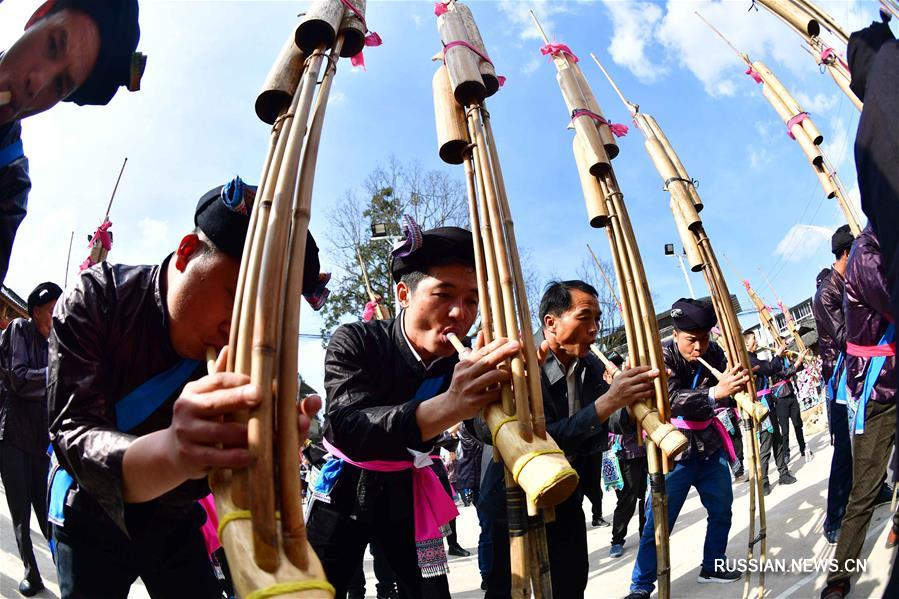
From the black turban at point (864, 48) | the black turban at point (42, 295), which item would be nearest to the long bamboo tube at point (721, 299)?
the black turban at point (864, 48)

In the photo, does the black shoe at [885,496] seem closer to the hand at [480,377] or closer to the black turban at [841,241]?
the black turban at [841,241]

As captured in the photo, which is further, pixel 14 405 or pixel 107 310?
pixel 14 405

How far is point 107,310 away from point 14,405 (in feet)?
11.2

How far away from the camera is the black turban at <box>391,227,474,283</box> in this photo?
7.49ft

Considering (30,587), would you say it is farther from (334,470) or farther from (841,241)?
(841,241)

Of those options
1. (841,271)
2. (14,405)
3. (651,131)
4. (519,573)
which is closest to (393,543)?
(519,573)

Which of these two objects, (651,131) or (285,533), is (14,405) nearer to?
(285,533)

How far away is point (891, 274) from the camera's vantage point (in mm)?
1141

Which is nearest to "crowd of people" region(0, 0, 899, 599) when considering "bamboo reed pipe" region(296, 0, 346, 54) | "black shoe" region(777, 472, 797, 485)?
"bamboo reed pipe" region(296, 0, 346, 54)

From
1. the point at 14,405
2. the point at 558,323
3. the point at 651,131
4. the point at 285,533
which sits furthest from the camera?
the point at 14,405

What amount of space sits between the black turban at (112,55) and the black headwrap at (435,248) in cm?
111

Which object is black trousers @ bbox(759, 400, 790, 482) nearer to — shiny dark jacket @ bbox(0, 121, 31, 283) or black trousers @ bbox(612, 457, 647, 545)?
black trousers @ bbox(612, 457, 647, 545)

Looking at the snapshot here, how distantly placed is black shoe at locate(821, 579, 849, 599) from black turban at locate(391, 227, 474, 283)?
2.74 metres

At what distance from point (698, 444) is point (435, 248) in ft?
9.76
